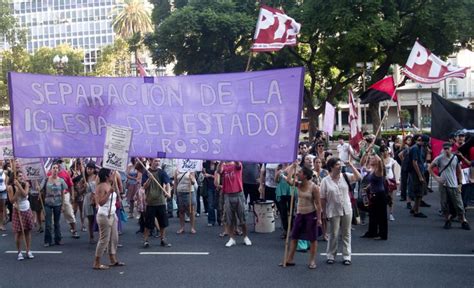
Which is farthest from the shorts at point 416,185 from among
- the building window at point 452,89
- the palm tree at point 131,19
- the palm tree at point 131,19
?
the building window at point 452,89

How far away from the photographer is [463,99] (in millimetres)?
72625

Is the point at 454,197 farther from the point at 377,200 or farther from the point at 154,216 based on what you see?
the point at 154,216

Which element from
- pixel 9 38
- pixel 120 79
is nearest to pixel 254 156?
pixel 120 79

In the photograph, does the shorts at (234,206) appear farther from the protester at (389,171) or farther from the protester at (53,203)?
the protester at (389,171)

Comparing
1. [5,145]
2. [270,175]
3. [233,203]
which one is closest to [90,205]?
[233,203]

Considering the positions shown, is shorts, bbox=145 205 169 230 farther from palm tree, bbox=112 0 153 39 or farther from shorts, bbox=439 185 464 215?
palm tree, bbox=112 0 153 39

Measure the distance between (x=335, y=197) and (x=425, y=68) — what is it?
241 inches

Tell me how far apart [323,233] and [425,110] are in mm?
69342

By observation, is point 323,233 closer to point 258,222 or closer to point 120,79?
point 258,222

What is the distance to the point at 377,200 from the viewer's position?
35.6ft

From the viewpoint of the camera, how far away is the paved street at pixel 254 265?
324 inches

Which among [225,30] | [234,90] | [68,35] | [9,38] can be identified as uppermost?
[68,35]

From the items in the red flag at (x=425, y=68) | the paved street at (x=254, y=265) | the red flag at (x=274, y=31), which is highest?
the red flag at (x=274, y=31)

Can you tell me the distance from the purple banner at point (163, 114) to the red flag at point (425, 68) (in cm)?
634
